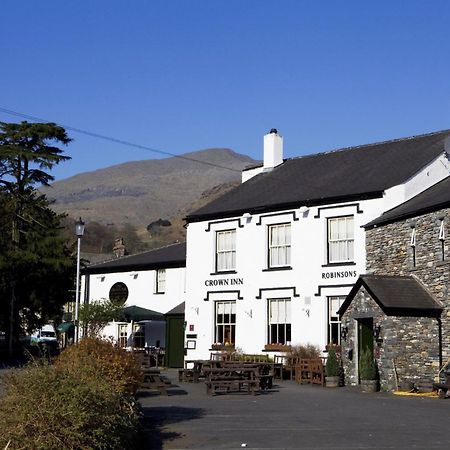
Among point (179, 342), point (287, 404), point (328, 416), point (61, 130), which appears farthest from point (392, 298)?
point (61, 130)

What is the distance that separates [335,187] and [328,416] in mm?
15217

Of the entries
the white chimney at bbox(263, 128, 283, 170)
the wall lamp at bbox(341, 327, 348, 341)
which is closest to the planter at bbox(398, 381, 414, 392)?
the wall lamp at bbox(341, 327, 348, 341)

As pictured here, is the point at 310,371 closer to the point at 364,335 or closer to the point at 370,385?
the point at 364,335

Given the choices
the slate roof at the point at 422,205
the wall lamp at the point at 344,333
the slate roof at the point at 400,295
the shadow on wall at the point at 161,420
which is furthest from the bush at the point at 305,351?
the shadow on wall at the point at 161,420

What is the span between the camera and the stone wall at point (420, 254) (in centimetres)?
2538

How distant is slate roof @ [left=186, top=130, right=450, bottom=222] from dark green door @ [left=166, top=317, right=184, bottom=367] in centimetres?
513

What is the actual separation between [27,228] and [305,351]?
2252cm

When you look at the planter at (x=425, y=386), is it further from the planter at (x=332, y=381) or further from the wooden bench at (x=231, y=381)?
the wooden bench at (x=231, y=381)

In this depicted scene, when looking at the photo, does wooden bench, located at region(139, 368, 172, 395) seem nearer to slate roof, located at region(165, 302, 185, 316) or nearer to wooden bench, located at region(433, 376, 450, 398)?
wooden bench, located at region(433, 376, 450, 398)

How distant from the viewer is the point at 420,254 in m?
26.7

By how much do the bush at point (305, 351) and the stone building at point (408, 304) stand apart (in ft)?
8.87

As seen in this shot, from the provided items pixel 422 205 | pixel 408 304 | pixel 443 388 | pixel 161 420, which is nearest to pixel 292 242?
pixel 422 205

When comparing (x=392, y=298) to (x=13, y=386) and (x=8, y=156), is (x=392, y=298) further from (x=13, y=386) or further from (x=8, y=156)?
(x=8, y=156)

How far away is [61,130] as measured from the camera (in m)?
47.6
